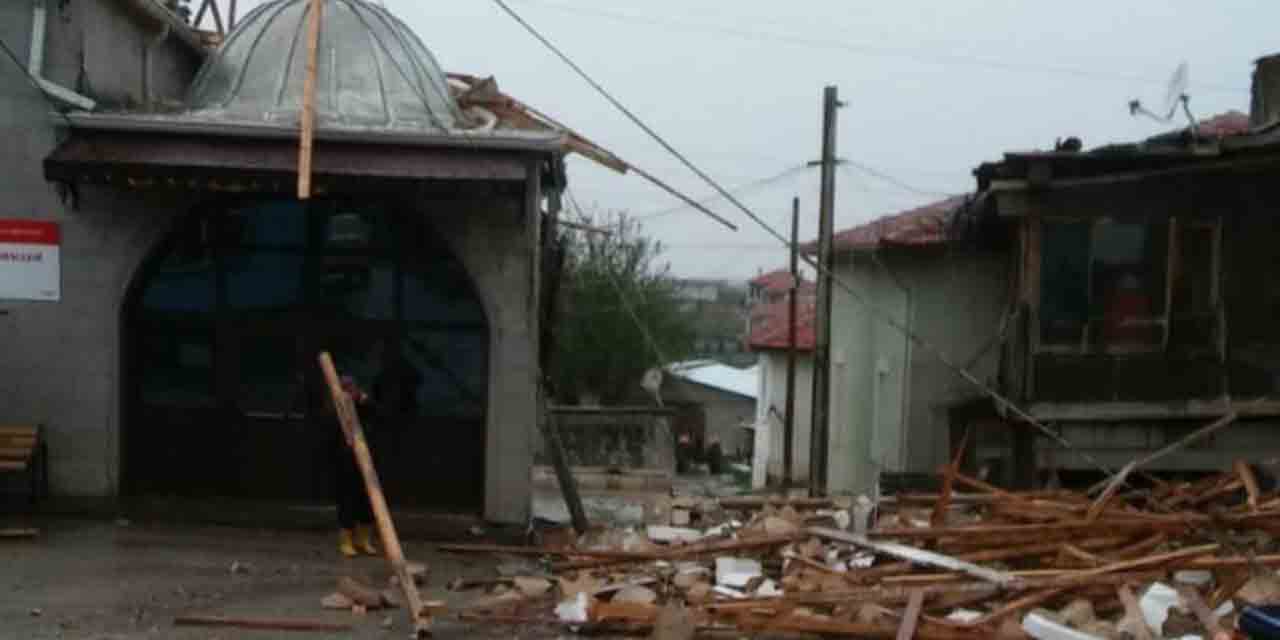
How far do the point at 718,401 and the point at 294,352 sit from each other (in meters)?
35.1

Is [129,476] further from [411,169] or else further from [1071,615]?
[1071,615]

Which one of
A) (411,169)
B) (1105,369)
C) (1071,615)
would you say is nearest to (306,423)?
(411,169)

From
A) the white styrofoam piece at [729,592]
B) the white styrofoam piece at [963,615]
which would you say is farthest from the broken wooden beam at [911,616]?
the white styrofoam piece at [729,592]

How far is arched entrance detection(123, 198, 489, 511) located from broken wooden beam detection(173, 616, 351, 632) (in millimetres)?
4635

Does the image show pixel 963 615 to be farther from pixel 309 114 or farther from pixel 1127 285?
pixel 1127 285

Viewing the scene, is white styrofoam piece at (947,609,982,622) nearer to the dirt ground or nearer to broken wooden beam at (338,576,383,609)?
the dirt ground

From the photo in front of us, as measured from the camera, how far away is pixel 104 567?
1135 centimetres

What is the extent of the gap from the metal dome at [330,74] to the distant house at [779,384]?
18.0 metres

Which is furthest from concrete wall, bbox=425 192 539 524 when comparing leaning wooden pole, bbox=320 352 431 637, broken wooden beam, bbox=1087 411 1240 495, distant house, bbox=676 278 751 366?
distant house, bbox=676 278 751 366

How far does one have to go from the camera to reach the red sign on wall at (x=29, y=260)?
13.5 m

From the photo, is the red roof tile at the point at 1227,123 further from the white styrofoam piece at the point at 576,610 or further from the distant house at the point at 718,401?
the distant house at the point at 718,401

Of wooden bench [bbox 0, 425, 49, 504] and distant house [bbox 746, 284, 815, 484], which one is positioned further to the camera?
distant house [bbox 746, 284, 815, 484]

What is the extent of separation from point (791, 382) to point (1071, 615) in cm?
1686

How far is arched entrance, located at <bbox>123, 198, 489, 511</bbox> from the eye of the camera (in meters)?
14.0
